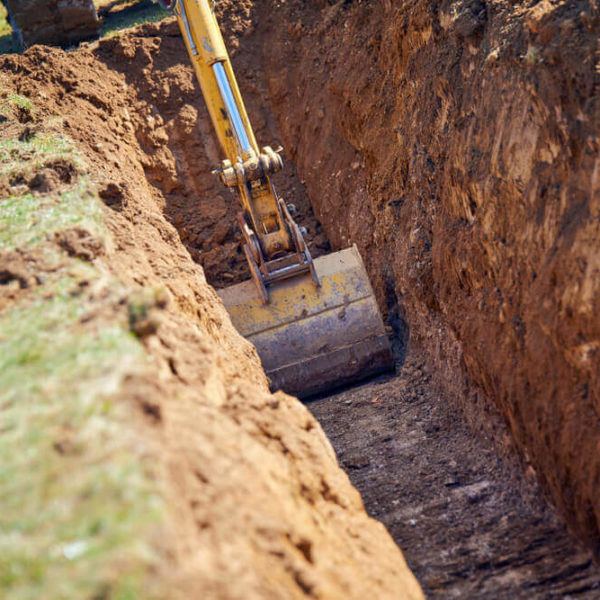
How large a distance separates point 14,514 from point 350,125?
9.49 metres

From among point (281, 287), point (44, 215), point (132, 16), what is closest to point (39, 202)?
point (44, 215)

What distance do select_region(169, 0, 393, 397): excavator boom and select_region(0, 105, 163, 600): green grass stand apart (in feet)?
11.8

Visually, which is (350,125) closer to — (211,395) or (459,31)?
(459,31)

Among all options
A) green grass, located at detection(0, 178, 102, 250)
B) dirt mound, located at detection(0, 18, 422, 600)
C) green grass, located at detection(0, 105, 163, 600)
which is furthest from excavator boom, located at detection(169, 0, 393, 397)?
green grass, located at detection(0, 105, 163, 600)

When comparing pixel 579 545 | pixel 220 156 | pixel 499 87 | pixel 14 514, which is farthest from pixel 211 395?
pixel 220 156

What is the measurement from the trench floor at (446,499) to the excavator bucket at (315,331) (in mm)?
341

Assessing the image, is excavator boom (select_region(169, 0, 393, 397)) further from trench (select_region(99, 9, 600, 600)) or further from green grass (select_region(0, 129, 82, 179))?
green grass (select_region(0, 129, 82, 179))

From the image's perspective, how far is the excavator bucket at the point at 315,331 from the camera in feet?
28.0

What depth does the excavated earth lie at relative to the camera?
12.1 feet

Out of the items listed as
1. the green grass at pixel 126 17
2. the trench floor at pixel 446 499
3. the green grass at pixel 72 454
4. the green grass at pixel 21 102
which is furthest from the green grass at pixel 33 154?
the green grass at pixel 126 17

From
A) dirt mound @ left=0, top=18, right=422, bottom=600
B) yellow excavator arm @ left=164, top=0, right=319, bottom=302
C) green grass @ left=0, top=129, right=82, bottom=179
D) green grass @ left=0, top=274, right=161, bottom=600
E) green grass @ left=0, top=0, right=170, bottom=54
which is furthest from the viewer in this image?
green grass @ left=0, top=0, right=170, bottom=54

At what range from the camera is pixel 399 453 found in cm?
704

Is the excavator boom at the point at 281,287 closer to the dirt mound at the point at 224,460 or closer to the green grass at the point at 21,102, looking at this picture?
the dirt mound at the point at 224,460

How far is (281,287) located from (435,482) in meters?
3.50
